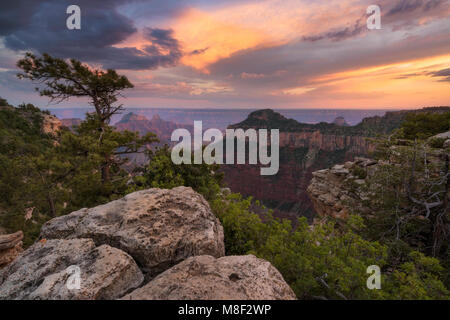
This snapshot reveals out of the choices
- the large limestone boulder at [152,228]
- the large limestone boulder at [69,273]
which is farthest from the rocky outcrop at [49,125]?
the large limestone boulder at [69,273]

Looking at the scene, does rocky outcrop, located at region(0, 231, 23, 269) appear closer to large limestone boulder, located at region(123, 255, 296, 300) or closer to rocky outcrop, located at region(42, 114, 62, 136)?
large limestone boulder, located at region(123, 255, 296, 300)

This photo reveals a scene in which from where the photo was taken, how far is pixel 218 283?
342cm

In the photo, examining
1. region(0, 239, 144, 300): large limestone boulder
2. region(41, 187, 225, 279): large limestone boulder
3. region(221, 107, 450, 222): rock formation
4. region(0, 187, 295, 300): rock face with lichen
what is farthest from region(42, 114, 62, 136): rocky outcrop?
region(221, 107, 450, 222): rock formation

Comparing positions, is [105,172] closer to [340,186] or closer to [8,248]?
[8,248]

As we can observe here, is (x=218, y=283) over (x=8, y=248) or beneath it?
over

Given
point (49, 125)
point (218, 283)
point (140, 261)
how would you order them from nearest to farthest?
point (218, 283) → point (140, 261) → point (49, 125)

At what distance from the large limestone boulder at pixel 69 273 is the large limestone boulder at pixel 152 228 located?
16.0 inches

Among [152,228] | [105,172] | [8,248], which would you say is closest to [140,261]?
[152,228]

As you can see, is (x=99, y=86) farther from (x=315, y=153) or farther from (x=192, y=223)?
(x=315, y=153)

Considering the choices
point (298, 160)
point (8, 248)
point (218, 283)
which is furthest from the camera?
point (298, 160)

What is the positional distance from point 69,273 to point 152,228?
67.9 inches
